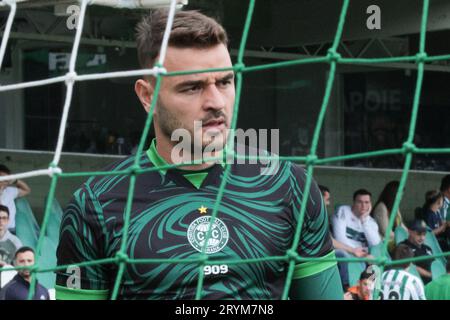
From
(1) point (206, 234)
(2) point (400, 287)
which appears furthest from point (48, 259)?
(1) point (206, 234)

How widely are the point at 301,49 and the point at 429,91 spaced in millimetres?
2000

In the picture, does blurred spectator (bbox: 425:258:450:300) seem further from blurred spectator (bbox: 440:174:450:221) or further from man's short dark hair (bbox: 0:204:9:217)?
man's short dark hair (bbox: 0:204:9:217)

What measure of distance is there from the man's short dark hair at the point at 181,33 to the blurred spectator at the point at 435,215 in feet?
18.1

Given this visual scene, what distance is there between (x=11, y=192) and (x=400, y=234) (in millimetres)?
2814

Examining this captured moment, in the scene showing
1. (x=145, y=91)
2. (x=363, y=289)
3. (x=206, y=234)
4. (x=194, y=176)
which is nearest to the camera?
(x=206, y=234)

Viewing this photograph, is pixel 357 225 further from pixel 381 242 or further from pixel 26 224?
pixel 26 224

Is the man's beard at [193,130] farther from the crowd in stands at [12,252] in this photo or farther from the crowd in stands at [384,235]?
the crowd in stands at [384,235]

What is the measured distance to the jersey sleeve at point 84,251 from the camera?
220cm

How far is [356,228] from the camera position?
7172 millimetres

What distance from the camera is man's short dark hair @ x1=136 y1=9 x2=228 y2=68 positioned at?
7.39 ft

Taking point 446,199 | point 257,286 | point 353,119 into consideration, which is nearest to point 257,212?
point 257,286

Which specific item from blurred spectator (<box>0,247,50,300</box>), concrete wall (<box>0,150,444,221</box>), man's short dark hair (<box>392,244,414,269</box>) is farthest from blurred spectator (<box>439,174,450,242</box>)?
blurred spectator (<box>0,247,50,300</box>)

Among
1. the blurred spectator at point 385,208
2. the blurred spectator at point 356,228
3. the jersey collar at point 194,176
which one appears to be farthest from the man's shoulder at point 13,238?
the jersey collar at point 194,176
